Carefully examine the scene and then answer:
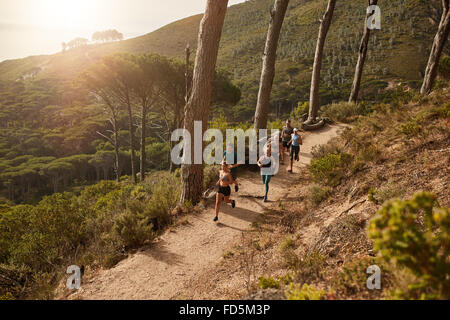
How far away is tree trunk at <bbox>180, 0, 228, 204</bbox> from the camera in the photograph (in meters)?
6.34

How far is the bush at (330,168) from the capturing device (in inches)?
237

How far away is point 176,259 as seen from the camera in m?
4.73

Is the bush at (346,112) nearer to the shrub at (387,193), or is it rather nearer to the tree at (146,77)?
the shrub at (387,193)

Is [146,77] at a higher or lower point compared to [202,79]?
higher

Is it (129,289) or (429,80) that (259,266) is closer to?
(129,289)

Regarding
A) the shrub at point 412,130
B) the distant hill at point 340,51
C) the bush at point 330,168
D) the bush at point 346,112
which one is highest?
the distant hill at point 340,51

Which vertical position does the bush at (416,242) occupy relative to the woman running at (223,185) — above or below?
above

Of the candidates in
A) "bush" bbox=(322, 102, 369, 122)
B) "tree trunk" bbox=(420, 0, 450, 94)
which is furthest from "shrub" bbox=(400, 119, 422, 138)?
"bush" bbox=(322, 102, 369, 122)

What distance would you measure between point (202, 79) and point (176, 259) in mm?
4622

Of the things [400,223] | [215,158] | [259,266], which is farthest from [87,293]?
[215,158]

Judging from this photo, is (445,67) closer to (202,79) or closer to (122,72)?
(202,79)

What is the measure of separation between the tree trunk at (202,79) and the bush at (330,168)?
127 inches

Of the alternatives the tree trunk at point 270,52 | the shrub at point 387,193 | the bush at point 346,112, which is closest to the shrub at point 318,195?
the shrub at point 387,193

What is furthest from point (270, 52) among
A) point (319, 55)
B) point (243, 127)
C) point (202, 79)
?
point (319, 55)
